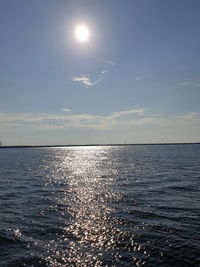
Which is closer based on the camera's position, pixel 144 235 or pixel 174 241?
pixel 174 241

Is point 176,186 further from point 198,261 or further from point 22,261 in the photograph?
point 22,261

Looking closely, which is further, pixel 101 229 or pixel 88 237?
pixel 101 229

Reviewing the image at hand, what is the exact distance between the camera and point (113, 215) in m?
24.8

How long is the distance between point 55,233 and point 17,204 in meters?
11.6

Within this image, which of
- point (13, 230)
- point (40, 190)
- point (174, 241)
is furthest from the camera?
point (40, 190)

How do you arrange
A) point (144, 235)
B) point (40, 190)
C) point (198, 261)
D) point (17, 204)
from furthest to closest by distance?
point (40, 190) < point (17, 204) < point (144, 235) < point (198, 261)

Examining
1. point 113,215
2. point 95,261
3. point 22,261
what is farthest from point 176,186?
point 22,261

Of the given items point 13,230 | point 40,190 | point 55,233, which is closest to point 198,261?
point 55,233

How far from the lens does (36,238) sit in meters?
18.9

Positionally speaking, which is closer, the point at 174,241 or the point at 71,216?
the point at 174,241

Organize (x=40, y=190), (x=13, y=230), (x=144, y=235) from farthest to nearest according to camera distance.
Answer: (x=40, y=190)
(x=13, y=230)
(x=144, y=235)

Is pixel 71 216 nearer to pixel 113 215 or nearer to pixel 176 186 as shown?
pixel 113 215

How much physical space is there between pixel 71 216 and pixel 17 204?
8784 mm

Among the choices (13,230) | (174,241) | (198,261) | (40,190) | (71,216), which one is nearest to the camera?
(198,261)
